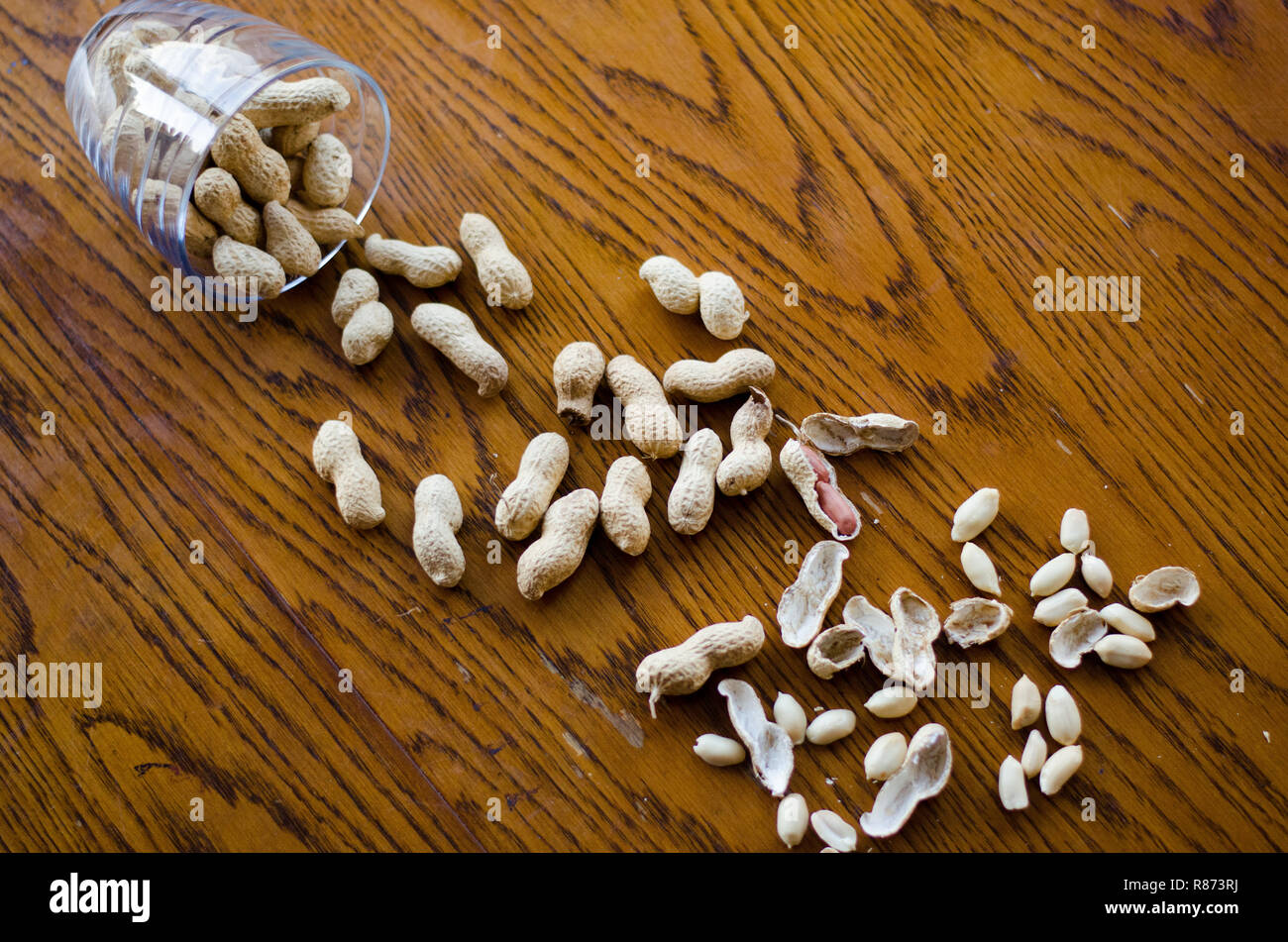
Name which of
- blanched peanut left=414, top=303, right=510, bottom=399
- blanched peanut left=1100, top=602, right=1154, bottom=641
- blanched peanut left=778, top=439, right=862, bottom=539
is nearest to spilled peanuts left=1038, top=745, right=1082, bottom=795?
blanched peanut left=1100, top=602, right=1154, bottom=641

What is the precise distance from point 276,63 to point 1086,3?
0.81 metres

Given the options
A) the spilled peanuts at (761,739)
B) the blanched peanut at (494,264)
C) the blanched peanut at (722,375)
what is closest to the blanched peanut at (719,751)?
the spilled peanuts at (761,739)

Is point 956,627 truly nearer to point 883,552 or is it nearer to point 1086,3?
point 883,552

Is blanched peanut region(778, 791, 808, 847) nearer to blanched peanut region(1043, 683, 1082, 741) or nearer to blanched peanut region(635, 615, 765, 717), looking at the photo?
blanched peanut region(635, 615, 765, 717)

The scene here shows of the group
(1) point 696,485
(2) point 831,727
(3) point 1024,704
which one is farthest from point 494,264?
(3) point 1024,704

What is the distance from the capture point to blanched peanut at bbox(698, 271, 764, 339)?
0.92 metres

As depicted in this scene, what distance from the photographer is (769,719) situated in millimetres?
852

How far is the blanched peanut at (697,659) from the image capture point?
32.7 inches

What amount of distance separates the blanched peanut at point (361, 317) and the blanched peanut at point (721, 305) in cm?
30

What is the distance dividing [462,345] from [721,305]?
249 millimetres

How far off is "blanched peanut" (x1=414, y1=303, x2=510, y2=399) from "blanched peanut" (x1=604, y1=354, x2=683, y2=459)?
4.2 inches

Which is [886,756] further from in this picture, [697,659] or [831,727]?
[697,659]

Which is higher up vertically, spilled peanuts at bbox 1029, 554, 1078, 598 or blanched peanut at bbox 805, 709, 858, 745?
spilled peanuts at bbox 1029, 554, 1078, 598

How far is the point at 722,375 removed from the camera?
0.90m
